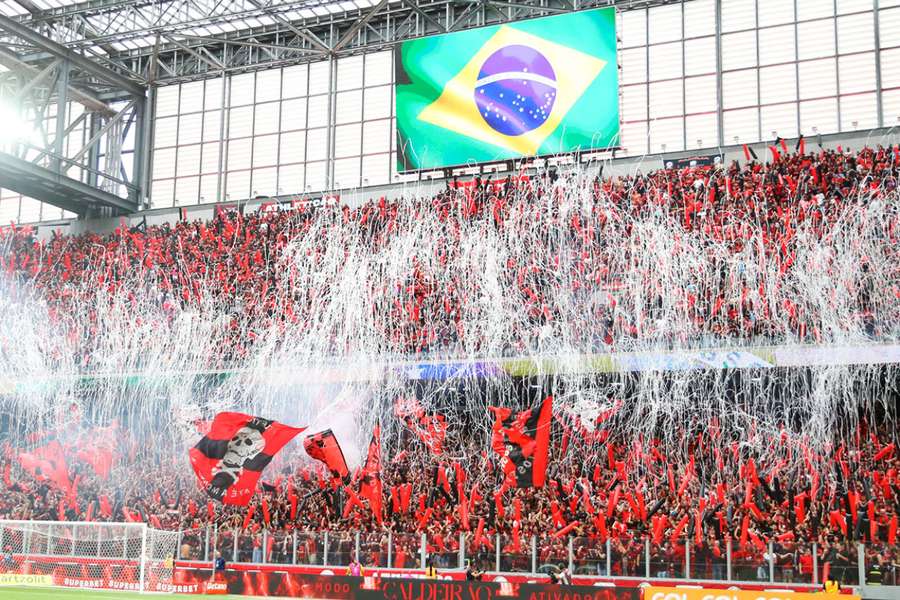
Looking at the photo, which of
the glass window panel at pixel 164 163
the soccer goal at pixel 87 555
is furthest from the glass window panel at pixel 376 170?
the soccer goal at pixel 87 555

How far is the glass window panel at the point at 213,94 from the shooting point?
4591 centimetres

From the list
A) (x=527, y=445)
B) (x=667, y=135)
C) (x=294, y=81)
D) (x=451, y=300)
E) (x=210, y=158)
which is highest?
(x=294, y=81)

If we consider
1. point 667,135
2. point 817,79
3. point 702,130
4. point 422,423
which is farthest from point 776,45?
point 422,423

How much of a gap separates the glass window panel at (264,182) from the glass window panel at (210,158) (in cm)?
209

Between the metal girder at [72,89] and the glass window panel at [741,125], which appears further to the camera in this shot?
the metal girder at [72,89]

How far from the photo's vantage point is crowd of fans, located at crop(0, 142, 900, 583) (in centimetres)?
2483

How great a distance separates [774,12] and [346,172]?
17999 millimetres

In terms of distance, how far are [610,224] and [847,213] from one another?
7111 millimetres

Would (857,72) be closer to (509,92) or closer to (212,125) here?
(509,92)

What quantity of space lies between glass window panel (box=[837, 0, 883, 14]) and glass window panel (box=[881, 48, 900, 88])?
159cm

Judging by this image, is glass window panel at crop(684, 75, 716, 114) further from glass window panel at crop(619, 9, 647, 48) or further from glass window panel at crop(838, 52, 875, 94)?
glass window panel at crop(838, 52, 875, 94)

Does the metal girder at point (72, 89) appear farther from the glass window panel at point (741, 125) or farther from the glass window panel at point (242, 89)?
the glass window panel at point (741, 125)

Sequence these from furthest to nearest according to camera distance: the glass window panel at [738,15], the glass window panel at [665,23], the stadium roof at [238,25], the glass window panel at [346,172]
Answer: the glass window panel at [346,172] < the stadium roof at [238,25] < the glass window panel at [665,23] < the glass window panel at [738,15]

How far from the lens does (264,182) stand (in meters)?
44.2
